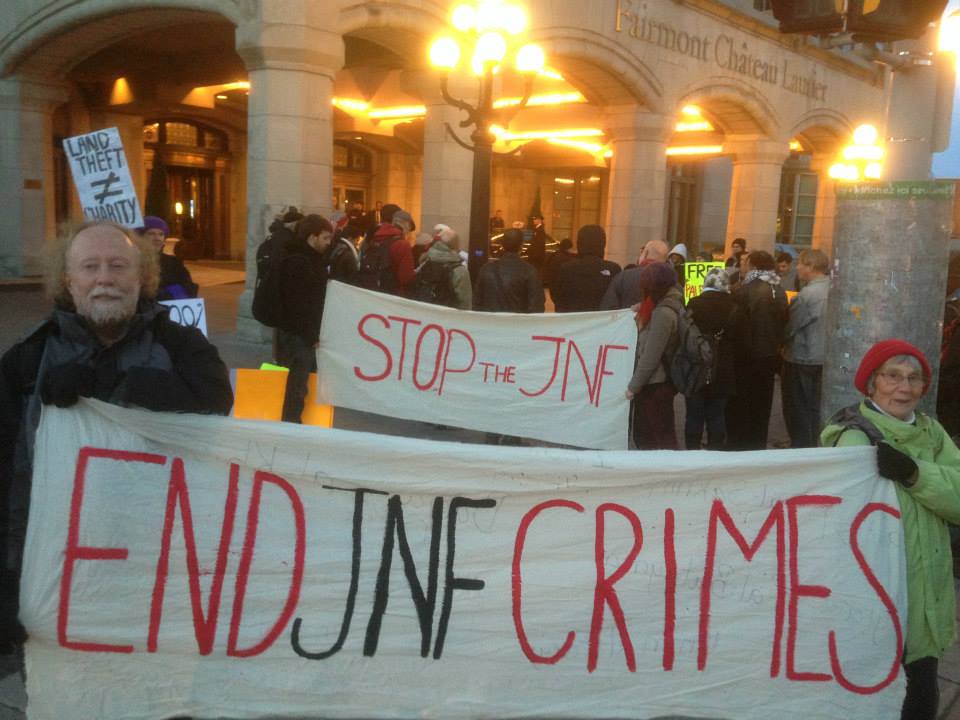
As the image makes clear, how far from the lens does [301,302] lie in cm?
613

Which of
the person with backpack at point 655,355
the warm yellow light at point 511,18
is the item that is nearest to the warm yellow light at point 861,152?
the warm yellow light at point 511,18

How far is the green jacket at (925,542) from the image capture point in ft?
8.59

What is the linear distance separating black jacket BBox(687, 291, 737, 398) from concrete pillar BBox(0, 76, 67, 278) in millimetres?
12579

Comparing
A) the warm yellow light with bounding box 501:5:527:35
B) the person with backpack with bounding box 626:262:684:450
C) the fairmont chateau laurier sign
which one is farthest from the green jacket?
the fairmont chateau laurier sign

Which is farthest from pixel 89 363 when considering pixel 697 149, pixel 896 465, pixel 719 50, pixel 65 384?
pixel 697 149

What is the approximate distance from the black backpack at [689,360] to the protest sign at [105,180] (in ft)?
11.4

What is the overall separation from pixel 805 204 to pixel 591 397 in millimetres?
31923

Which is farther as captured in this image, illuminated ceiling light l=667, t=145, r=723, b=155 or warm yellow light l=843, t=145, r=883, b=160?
illuminated ceiling light l=667, t=145, r=723, b=155

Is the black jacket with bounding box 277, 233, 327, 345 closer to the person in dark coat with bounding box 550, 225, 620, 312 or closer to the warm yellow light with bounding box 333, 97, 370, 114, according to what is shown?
the person in dark coat with bounding box 550, 225, 620, 312

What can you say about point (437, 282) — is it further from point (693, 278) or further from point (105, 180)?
point (693, 278)

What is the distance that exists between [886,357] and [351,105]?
20.6 m

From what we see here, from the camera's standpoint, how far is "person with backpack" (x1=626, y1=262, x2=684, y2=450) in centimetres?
554

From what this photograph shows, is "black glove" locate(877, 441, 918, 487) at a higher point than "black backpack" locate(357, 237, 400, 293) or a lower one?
lower

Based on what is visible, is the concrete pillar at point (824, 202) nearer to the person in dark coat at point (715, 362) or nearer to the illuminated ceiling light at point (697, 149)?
the illuminated ceiling light at point (697, 149)
